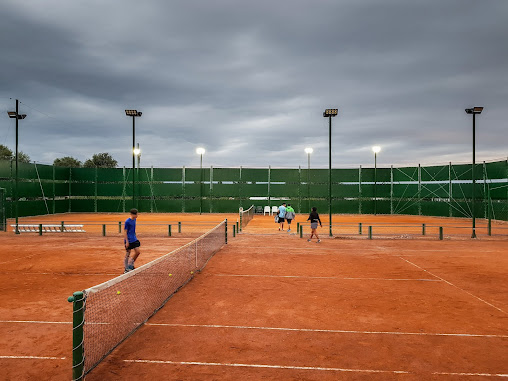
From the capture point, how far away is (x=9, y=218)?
3186 centimetres

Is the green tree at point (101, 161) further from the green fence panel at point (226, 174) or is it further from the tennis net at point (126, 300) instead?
the tennis net at point (126, 300)

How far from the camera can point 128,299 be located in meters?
8.31

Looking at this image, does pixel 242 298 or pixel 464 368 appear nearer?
pixel 464 368

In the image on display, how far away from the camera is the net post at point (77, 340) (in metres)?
4.70

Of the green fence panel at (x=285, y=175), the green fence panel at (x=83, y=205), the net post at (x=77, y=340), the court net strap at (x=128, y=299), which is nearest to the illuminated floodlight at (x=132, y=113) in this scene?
the green fence panel at (x=83, y=205)

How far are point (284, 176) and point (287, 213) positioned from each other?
19.0 m

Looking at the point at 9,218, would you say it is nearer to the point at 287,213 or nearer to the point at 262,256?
the point at 287,213

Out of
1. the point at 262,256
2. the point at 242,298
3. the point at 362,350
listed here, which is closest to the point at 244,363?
the point at 362,350

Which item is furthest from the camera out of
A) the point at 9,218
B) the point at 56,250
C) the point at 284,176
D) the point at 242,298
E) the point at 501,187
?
the point at 284,176

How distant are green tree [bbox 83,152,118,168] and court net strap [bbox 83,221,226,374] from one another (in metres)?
82.1

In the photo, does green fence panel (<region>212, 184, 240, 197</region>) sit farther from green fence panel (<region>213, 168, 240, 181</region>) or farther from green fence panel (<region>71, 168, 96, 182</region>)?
green fence panel (<region>71, 168, 96, 182</region>)

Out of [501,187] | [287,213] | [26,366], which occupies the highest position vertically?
[501,187]

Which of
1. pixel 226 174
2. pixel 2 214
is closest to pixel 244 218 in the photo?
pixel 226 174

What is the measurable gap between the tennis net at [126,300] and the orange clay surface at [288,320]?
0.23m
